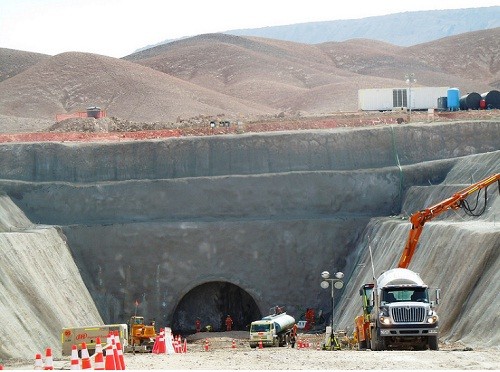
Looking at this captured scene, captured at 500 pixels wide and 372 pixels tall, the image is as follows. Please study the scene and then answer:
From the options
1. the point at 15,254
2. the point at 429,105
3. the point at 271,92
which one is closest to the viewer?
the point at 15,254

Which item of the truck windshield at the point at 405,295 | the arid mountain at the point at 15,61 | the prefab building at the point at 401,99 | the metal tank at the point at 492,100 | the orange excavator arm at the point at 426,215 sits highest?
the arid mountain at the point at 15,61

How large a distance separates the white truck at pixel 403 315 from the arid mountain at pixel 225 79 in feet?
211

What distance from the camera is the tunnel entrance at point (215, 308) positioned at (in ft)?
202

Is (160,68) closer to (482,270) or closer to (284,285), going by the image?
(284,285)

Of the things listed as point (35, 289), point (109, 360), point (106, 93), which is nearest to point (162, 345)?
point (35, 289)

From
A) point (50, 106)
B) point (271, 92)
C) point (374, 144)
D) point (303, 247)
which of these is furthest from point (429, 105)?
point (271, 92)

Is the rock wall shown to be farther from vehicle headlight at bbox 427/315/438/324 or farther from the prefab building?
the prefab building

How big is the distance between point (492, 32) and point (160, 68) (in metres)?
57.6

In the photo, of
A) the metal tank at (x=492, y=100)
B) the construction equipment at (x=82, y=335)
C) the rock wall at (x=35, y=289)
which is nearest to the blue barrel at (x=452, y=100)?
the metal tank at (x=492, y=100)

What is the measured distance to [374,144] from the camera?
214 ft

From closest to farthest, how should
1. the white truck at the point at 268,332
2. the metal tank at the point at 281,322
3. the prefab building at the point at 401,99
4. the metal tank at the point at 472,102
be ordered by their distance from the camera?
the white truck at the point at 268,332 → the metal tank at the point at 281,322 → the metal tank at the point at 472,102 → the prefab building at the point at 401,99

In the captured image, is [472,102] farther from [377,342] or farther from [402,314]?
[402,314]

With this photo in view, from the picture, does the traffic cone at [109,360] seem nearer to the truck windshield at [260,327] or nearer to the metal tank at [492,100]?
the truck windshield at [260,327]

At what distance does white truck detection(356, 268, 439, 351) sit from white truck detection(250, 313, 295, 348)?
11.7m
